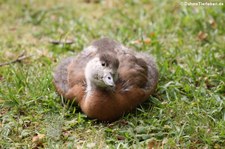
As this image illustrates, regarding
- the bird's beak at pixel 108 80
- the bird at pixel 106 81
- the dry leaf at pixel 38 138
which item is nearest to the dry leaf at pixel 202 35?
the bird at pixel 106 81

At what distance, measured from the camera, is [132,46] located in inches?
293

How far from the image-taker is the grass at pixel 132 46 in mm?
5469

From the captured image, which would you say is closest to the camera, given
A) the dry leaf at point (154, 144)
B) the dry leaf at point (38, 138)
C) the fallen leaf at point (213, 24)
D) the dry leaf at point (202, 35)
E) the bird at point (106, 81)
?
the dry leaf at point (154, 144)

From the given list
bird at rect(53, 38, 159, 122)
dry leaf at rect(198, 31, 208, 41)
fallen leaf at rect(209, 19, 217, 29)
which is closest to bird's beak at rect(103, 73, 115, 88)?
bird at rect(53, 38, 159, 122)

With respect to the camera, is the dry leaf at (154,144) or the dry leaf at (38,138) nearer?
the dry leaf at (154,144)

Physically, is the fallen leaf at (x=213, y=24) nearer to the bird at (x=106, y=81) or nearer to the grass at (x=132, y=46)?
the grass at (x=132, y=46)

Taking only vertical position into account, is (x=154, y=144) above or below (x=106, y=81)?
below

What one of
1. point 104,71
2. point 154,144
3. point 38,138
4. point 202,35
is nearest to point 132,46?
point 202,35

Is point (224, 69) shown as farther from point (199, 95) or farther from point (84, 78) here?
point (84, 78)

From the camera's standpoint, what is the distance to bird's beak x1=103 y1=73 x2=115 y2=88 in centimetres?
536

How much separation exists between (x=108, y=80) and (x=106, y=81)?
0.08 ft

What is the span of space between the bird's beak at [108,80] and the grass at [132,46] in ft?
1.75

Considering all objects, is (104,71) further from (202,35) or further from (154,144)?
(202,35)

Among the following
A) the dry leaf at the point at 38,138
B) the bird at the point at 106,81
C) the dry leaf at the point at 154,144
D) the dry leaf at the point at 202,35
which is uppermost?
the dry leaf at the point at 202,35
